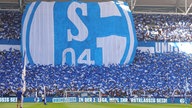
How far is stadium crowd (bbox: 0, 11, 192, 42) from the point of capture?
2525 inches

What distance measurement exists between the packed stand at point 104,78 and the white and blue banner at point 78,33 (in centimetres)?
135

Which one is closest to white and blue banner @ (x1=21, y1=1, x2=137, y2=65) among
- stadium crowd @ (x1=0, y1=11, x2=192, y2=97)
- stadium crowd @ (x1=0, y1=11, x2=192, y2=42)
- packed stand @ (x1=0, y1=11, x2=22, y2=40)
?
stadium crowd @ (x1=0, y1=11, x2=192, y2=97)

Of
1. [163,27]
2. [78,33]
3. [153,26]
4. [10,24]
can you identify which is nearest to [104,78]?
[78,33]

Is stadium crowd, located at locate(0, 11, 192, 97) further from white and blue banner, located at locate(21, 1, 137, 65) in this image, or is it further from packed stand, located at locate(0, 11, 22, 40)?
white and blue banner, located at locate(21, 1, 137, 65)

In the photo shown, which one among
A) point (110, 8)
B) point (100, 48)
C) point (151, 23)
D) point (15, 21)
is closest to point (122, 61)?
point (100, 48)

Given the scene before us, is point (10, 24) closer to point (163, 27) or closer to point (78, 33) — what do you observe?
point (78, 33)

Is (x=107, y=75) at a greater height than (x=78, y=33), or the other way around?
(x=78, y=33)

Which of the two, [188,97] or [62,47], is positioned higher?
[62,47]

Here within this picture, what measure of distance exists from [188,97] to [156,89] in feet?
13.0

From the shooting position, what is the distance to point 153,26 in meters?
67.6

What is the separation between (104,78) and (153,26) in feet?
49.4

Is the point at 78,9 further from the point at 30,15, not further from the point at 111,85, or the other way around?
the point at 111,85

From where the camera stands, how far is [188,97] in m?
54.0

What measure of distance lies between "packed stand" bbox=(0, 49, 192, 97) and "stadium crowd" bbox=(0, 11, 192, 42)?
4.46 m
